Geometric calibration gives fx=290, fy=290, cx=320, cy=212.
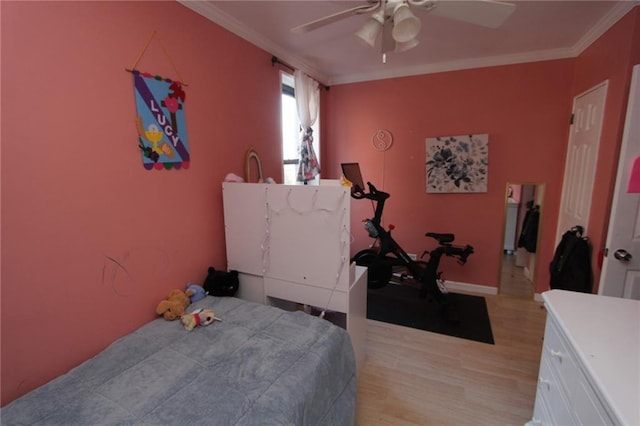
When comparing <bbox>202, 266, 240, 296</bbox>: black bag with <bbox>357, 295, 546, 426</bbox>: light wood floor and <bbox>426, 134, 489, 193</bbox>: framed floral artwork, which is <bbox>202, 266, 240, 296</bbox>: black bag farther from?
<bbox>426, 134, 489, 193</bbox>: framed floral artwork

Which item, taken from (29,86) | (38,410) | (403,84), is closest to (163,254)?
(38,410)

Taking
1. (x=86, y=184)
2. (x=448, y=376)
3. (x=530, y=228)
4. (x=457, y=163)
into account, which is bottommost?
(x=448, y=376)

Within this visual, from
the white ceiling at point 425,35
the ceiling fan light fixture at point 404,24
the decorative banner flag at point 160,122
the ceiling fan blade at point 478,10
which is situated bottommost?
the decorative banner flag at point 160,122

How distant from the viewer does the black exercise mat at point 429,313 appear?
8.60 feet

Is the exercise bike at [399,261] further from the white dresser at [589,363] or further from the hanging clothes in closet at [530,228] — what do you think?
the white dresser at [589,363]

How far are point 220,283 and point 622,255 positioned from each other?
262 centimetres

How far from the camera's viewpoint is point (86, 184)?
142 cm

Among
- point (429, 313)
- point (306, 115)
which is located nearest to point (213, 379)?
point (429, 313)

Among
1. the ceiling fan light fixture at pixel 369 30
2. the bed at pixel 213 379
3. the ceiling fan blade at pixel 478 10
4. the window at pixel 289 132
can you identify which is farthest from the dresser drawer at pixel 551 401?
the window at pixel 289 132

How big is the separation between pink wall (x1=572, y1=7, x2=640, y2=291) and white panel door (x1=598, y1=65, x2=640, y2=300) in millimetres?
272

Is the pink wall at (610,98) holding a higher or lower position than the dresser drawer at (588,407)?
higher

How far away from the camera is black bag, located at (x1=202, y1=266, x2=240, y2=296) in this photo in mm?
2012

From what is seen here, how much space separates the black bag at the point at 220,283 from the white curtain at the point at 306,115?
146cm

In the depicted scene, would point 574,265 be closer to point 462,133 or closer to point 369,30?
point 462,133
